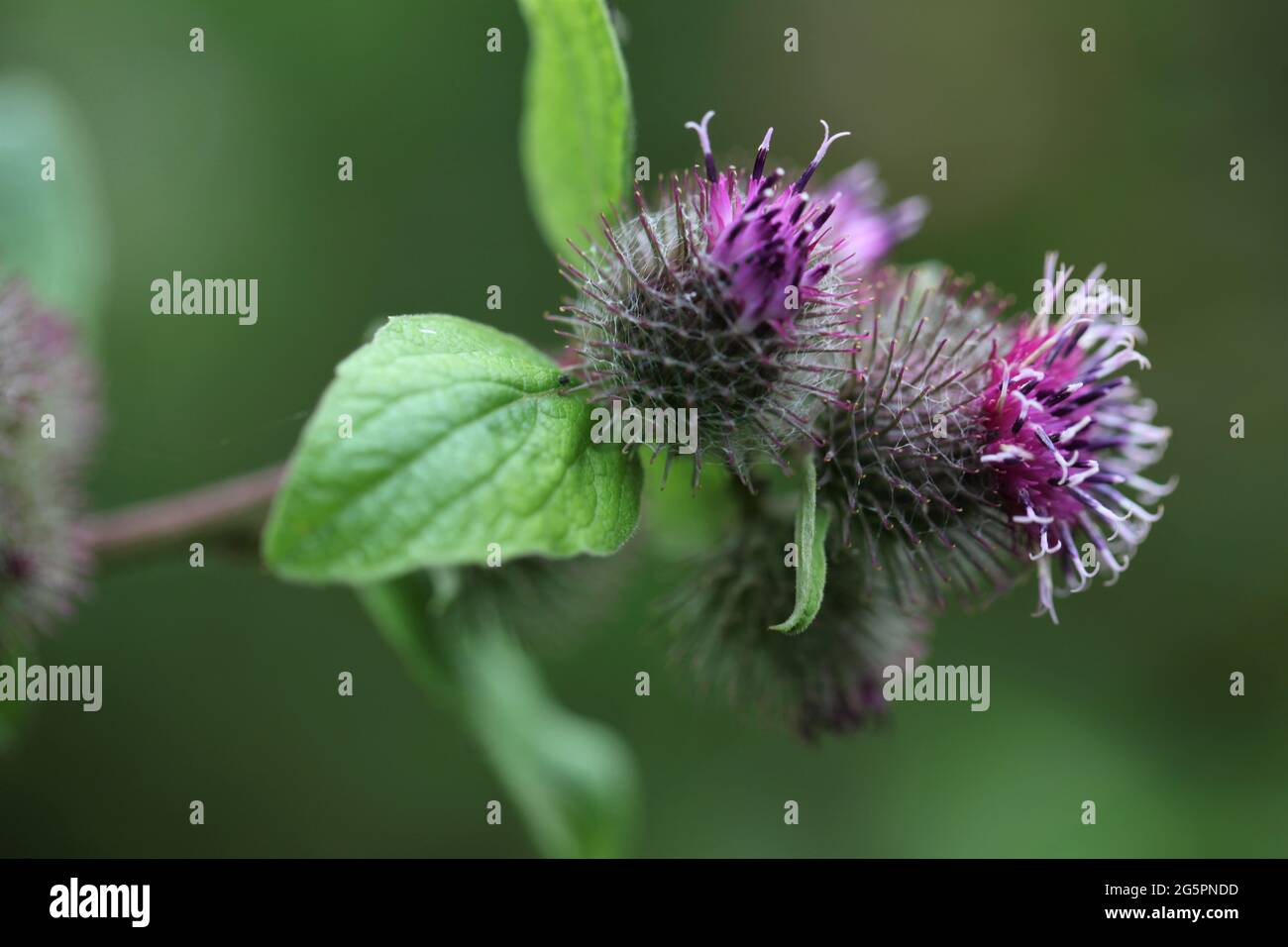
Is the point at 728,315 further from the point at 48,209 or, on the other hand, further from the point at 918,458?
the point at 48,209

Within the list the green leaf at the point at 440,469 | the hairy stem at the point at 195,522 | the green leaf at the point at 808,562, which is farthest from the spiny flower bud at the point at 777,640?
the hairy stem at the point at 195,522

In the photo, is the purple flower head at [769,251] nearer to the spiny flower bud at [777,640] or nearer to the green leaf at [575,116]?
the green leaf at [575,116]

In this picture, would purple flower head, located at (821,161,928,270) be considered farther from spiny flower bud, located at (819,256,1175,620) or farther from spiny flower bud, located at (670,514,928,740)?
spiny flower bud, located at (670,514,928,740)

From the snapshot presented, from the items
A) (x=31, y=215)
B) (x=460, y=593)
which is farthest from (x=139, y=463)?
(x=460, y=593)

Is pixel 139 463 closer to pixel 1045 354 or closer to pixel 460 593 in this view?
pixel 460 593

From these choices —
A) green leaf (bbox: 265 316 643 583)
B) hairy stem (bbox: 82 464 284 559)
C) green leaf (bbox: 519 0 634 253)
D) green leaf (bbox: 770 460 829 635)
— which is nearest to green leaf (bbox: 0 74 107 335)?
hairy stem (bbox: 82 464 284 559)

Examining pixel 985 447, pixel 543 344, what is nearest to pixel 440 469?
pixel 985 447

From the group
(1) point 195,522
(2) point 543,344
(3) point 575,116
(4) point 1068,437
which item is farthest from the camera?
(2) point 543,344
